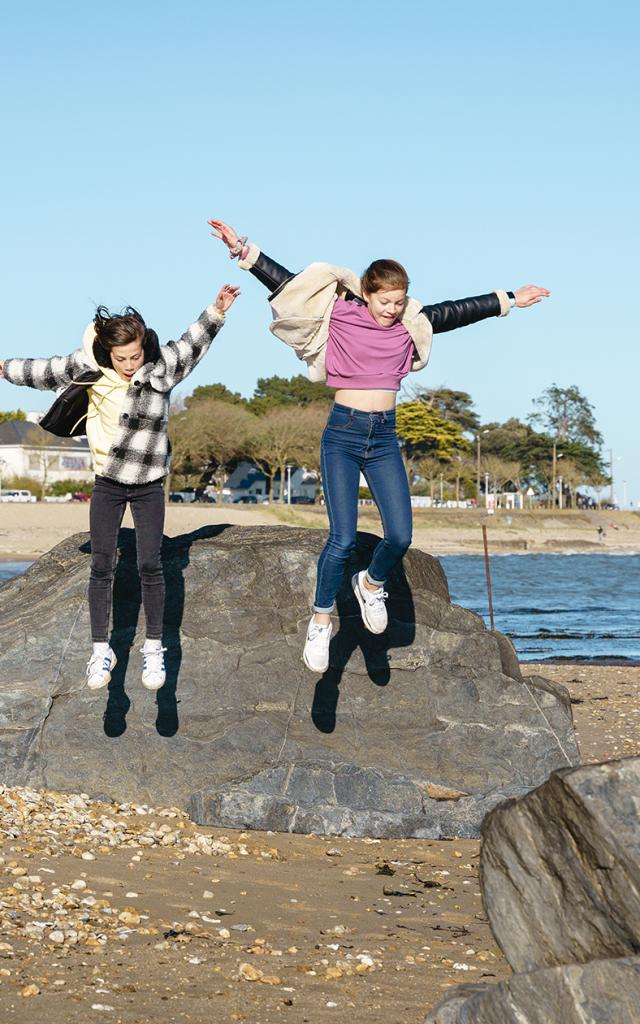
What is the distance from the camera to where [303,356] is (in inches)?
332

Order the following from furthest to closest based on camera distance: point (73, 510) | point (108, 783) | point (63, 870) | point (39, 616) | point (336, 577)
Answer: point (73, 510), point (39, 616), point (108, 783), point (336, 577), point (63, 870)

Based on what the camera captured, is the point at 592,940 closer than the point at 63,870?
Yes

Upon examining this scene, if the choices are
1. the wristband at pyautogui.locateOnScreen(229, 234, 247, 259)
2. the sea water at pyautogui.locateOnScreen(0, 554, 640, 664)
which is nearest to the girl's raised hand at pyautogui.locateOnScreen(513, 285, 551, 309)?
the wristband at pyautogui.locateOnScreen(229, 234, 247, 259)

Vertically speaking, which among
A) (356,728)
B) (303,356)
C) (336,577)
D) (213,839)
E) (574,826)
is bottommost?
(213,839)

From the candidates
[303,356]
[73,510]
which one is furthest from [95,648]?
[73,510]

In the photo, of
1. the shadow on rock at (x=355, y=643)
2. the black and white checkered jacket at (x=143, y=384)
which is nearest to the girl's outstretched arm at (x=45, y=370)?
the black and white checkered jacket at (x=143, y=384)

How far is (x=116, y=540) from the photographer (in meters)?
8.88

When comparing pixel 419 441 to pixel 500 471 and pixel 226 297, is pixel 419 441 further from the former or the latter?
pixel 226 297

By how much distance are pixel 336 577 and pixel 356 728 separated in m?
2.50

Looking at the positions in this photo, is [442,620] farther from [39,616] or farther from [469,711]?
[39,616]

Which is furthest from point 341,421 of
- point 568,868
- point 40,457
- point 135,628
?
point 40,457

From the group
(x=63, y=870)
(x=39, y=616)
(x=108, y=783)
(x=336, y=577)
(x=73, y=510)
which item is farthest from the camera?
(x=73, y=510)

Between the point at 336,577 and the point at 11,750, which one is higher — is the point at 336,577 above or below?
above

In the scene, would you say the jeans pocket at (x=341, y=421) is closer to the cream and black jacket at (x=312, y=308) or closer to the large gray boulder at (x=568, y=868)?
the cream and black jacket at (x=312, y=308)
